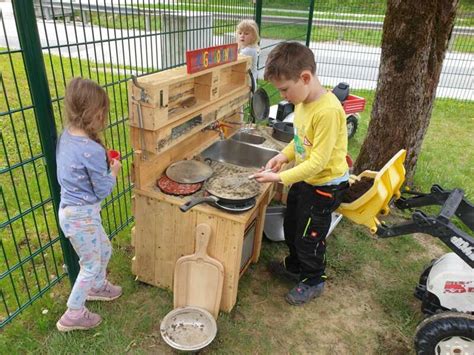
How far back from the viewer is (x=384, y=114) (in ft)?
12.4

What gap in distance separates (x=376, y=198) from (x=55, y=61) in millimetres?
2655

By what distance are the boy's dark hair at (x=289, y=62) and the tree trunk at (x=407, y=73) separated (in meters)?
1.67

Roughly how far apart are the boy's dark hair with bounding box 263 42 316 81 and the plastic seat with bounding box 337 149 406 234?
2.64 feet

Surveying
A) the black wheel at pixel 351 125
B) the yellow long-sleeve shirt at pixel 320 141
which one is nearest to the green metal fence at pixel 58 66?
the yellow long-sleeve shirt at pixel 320 141

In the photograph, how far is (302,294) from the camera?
2.82 m

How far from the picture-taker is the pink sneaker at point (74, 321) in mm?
2357

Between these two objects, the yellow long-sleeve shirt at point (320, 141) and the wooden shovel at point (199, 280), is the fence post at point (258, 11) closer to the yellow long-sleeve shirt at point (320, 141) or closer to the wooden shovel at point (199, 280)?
the yellow long-sleeve shirt at point (320, 141)

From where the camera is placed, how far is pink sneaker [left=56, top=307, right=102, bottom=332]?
2.36 meters

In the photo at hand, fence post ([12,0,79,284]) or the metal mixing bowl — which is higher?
fence post ([12,0,79,284])

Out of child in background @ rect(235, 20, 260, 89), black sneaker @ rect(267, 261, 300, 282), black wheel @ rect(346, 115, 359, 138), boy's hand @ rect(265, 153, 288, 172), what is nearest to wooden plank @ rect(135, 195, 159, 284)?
boy's hand @ rect(265, 153, 288, 172)

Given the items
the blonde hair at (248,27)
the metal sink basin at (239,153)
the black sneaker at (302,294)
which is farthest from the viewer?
the blonde hair at (248,27)

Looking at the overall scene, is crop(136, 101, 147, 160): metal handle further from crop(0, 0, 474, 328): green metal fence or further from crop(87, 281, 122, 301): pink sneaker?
crop(87, 281, 122, 301): pink sneaker

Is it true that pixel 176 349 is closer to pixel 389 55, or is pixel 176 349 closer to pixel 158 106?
pixel 158 106

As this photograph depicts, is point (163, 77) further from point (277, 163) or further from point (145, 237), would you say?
point (145, 237)
